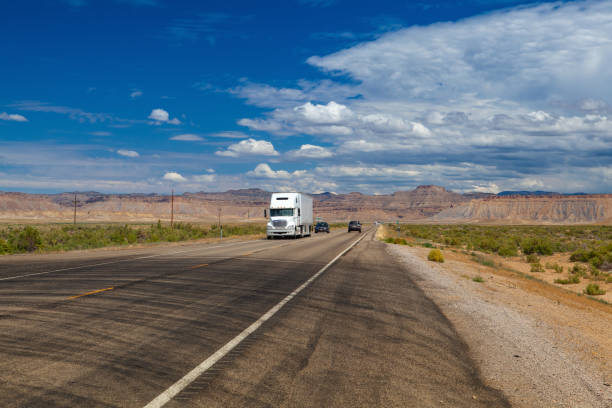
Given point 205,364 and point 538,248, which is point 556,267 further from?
point 205,364

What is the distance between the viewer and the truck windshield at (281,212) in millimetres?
40969

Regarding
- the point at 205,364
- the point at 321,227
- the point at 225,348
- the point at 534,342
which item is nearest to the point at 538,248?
the point at 321,227

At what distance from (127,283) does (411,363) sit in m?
8.40

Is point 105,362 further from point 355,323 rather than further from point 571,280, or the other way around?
point 571,280

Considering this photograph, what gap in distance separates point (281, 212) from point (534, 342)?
3382cm

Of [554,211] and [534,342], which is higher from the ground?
[554,211]

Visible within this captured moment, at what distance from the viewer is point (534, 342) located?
7.86m

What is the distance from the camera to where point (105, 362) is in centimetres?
583

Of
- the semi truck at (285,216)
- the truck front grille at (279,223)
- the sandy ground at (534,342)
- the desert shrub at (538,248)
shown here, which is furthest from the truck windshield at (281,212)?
the sandy ground at (534,342)

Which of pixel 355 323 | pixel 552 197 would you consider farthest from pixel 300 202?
pixel 552 197

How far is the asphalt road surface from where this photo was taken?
16.3ft

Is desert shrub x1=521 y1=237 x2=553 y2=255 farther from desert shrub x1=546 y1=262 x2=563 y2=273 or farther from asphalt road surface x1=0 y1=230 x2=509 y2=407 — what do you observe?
asphalt road surface x1=0 y1=230 x2=509 y2=407

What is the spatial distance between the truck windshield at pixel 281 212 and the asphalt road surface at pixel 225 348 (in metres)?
28.3

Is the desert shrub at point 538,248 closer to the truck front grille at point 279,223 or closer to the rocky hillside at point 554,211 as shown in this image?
the truck front grille at point 279,223
